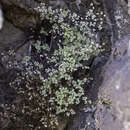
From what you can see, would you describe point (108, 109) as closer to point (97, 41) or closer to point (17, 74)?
point (97, 41)

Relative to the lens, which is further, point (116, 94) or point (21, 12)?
point (21, 12)

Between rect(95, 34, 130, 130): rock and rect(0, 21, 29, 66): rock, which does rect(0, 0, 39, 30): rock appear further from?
rect(95, 34, 130, 130): rock

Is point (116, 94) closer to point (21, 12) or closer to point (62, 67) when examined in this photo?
point (62, 67)

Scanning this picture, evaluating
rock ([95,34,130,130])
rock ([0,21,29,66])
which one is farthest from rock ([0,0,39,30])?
rock ([95,34,130,130])

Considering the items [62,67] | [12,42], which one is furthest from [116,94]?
[12,42]

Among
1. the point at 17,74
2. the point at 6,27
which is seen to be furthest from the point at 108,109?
the point at 6,27

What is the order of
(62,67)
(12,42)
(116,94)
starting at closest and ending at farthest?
Answer: (116,94) → (62,67) → (12,42)
